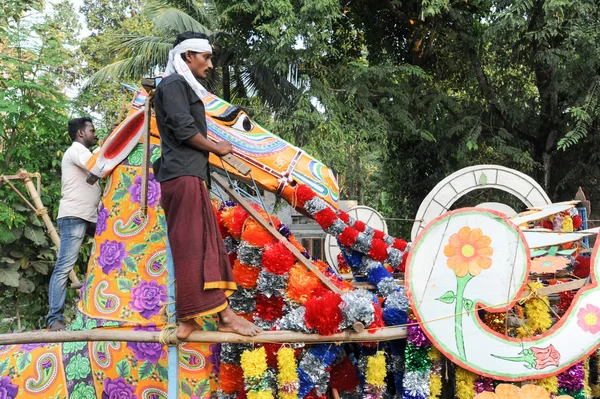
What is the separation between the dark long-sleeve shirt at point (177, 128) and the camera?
2.66 metres

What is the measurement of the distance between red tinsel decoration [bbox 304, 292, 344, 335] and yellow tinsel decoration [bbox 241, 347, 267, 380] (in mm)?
281

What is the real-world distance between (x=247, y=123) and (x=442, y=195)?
367cm

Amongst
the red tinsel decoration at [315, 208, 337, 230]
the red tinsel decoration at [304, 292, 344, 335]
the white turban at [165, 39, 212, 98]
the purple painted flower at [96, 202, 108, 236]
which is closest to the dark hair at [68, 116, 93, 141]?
the purple painted flower at [96, 202, 108, 236]

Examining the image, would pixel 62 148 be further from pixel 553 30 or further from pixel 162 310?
pixel 553 30

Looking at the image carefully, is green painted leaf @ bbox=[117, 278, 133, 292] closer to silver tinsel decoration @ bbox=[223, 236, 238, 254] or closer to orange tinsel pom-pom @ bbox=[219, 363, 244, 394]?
silver tinsel decoration @ bbox=[223, 236, 238, 254]

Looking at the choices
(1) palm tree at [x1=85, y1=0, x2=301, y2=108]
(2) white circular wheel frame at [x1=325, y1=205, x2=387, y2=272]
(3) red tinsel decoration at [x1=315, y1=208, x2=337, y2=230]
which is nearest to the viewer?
(3) red tinsel decoration at [x1=315, y1=208, x2=337, y2=230]

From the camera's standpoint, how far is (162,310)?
295cm

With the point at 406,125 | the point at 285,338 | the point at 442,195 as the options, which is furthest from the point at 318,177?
the point at 406,125

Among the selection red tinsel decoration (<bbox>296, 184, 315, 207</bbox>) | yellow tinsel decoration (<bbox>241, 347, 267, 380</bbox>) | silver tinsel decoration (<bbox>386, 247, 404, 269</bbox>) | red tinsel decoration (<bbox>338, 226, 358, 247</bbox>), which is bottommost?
yellow tinsel decoration (<bbox>241, 347, 267, 380</bbox>)

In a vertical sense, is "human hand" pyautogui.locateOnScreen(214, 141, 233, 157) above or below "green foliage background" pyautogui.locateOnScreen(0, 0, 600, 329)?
below

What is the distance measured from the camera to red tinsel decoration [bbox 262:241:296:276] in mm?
2855

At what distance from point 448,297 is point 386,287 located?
0.66 metres

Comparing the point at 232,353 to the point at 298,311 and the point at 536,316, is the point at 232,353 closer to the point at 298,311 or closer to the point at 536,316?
the point at 298,311

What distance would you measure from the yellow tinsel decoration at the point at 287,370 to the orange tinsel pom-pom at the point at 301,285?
273mm
